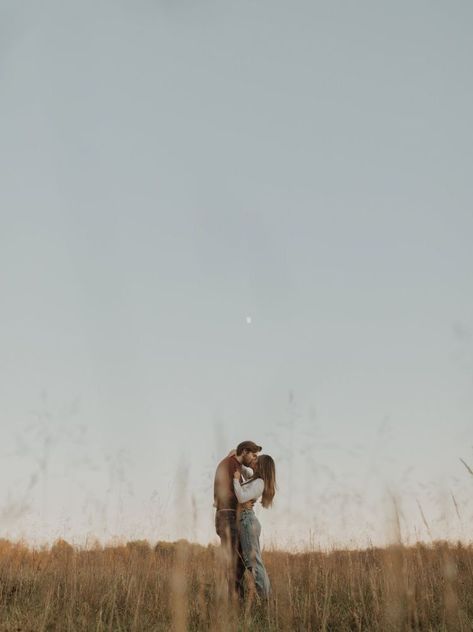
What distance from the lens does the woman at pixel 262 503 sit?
6316 mm

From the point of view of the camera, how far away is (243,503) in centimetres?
654

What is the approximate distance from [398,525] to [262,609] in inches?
202

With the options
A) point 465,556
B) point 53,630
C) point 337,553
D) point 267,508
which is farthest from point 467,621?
point 337,553

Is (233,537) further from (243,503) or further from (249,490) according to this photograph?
(249,490)

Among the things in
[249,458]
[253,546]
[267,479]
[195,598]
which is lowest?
[195,598]

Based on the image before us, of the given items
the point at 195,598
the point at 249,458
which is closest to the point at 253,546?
the point at 249,458

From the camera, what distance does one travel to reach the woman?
6.32 metres

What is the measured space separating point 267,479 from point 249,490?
0.79ft

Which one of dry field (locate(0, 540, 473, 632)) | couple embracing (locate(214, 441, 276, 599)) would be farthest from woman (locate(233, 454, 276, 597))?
dry field (locate(0, 540, 473, 632))

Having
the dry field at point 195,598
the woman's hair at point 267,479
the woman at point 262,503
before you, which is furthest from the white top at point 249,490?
the dry field at point 195,598

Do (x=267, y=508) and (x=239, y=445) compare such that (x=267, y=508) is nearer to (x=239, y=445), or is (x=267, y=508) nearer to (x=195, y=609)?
(x=239, y=445)

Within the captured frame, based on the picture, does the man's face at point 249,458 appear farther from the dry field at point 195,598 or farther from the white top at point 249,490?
the dry field at point 195,598

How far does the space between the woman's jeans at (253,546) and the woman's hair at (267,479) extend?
19cm

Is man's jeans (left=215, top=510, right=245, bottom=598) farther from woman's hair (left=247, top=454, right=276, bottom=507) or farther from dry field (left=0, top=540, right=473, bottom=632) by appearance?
woman's hair (left=247, top=454, right=276, bottom=507)
